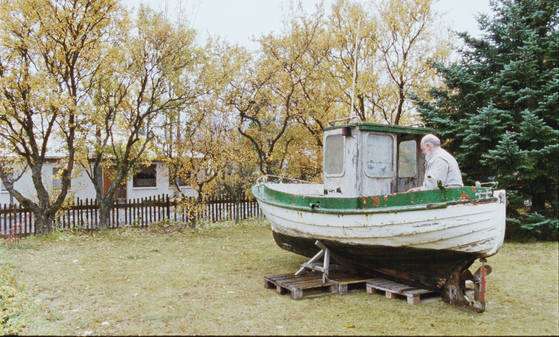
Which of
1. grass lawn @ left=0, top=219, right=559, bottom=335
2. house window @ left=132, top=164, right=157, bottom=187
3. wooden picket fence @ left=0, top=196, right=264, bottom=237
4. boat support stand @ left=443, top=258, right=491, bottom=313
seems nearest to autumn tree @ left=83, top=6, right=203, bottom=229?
wooden picket fence @ left=0, top=196, right=264, bottom=237

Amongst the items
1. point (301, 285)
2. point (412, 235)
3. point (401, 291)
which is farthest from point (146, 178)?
point (412, 235)

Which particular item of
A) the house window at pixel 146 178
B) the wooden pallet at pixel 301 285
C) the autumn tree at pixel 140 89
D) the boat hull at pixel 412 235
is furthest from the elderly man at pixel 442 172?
the house window at pixel 146 178

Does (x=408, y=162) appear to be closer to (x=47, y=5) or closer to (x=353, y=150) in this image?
(x=353, y=150)

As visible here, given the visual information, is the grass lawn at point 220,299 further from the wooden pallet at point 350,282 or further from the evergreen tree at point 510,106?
the evergreen tree at point 510,106

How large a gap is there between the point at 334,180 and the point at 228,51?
28.8ft

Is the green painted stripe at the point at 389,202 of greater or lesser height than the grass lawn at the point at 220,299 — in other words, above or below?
above

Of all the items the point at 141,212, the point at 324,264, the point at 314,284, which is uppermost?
the point at 324,264

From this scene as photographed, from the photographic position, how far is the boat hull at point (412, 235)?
5.03 metres

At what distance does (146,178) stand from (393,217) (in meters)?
19.8

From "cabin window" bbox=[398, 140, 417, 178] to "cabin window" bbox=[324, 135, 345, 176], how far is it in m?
1.15

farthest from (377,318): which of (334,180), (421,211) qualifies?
(334,180)

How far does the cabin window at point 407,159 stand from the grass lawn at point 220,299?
90.4 inches

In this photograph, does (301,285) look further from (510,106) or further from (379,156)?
(510,106)

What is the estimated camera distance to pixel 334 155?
7219mm
